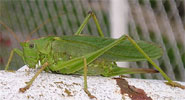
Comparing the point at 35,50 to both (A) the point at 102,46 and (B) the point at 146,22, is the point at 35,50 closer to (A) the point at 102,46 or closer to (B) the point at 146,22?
(A) the point at 102,46

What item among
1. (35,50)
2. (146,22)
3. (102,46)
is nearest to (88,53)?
(102,46)

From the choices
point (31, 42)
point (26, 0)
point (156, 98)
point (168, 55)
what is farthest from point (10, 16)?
point (156, 98)

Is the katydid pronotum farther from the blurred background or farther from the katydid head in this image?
the blurred background

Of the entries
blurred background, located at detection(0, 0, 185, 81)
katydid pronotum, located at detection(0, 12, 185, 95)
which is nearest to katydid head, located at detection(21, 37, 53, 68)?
katydid pronotum, located at detection(0, 12, 185, 95)

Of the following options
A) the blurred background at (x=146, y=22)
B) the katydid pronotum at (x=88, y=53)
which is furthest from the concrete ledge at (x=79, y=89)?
the blurred background at (x=146, y=22)

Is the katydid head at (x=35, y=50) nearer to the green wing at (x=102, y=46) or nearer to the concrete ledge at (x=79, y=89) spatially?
the green wing at (x=102, y=46)

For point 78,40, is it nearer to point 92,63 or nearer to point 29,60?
point 92,63
